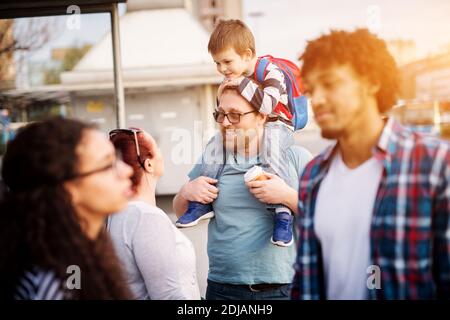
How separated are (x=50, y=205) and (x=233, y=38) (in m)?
1.02

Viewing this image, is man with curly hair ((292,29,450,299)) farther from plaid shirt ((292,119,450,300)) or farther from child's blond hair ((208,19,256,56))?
child's blond hair ((208,19,256,56))

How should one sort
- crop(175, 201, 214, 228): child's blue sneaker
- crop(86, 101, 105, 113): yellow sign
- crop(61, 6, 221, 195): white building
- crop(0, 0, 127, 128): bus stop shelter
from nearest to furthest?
crop(175, 201, 214, 228): child's blue sneaker
crop(0, 0, 127, 128): bus stop shelter
crop(61, 6, 221, 195): white building
crop(86, 101, 105, 113): yellow sign

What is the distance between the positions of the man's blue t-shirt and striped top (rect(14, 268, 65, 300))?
0.77 metres

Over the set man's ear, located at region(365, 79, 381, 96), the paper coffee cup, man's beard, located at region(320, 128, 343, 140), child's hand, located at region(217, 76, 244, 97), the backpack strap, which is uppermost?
the backpack strap

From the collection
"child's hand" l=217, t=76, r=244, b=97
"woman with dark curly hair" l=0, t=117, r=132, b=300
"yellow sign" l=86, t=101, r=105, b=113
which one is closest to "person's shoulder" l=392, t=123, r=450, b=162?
"child's hand" l=217, t=76, r=244, b=97

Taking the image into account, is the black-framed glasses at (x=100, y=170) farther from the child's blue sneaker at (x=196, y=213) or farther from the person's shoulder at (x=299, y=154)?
the person's shoulder at (x=299, y=154)

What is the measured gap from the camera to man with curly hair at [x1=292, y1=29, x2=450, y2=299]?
1481 mm

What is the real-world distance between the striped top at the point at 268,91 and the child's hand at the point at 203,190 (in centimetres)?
31

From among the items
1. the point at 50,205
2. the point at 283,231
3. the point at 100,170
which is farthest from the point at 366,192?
the point at 50,205

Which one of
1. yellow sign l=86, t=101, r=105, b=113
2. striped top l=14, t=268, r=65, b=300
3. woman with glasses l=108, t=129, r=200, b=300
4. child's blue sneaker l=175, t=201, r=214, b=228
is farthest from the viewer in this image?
yellow sign l=86, t=101, r=105, b=113

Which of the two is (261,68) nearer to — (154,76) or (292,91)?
(292,91)

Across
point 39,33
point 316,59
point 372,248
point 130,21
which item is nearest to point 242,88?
point 316,59

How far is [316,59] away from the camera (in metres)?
1.62

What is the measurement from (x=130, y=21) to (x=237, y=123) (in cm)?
120
